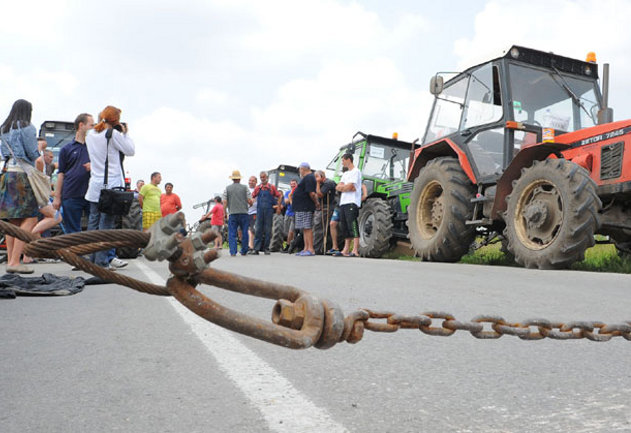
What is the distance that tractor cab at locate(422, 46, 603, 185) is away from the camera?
25.8 ft

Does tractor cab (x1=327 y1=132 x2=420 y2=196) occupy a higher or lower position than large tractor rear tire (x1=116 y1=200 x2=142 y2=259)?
higher

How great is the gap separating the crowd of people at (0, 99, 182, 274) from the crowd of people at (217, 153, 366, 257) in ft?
16.8

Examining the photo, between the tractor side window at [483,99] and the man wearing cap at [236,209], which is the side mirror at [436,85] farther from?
the man wearing cap at [236,209]

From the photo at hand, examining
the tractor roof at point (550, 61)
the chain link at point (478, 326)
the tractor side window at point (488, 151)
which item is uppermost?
the tractor roof at point (550, 61)

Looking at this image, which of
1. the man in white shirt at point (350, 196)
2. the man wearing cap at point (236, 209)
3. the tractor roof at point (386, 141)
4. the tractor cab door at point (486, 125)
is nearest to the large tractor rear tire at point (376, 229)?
the man in white shirt at point (350, 196)

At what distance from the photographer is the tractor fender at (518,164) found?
7.20 meters

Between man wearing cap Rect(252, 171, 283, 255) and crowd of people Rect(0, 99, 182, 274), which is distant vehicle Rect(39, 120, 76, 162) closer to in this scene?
man wearing cap Rect(252, 171, 283, 255)

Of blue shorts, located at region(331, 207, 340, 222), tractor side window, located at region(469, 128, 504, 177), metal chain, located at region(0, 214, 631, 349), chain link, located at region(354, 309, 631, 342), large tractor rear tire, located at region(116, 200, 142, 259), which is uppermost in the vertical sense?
tractor side window, located at region(469, 128, 504, 177)

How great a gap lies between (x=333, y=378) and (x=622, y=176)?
5.61 m

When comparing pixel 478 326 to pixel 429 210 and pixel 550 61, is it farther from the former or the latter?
pixel 429 210

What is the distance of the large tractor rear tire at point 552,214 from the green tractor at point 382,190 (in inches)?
A: 150

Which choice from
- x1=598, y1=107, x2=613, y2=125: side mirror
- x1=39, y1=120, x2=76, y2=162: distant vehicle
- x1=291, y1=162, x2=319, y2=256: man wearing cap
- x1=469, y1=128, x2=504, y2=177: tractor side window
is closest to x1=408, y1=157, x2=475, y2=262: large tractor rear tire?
x1=469, y1=128, x2=504, y2=177: tractor side window

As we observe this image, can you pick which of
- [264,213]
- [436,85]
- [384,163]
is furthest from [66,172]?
[384,163]

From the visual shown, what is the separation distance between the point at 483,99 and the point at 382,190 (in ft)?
14.8
